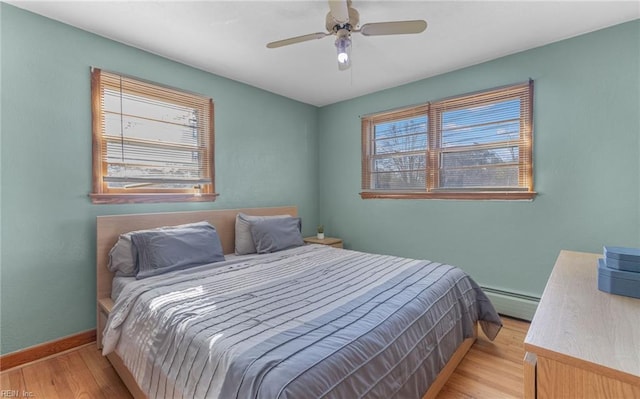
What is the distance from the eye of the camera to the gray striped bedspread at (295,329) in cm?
106

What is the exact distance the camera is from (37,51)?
6.78ft

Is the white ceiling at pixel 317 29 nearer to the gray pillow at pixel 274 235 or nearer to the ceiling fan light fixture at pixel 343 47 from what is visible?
the ceiling fan light fixture at pixel 343 47

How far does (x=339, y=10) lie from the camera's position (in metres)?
1.66

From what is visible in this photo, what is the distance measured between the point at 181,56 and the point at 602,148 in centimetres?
375

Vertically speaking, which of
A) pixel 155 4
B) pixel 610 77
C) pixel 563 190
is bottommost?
pixel 563 190

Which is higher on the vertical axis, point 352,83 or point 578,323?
point 352,83

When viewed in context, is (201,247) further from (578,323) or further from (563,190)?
(563,190)

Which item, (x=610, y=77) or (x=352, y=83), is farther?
(x=352, y=83)

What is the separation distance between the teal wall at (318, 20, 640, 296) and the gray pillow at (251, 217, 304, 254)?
1356 millimetres

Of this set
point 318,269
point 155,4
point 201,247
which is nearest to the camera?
point 155,4

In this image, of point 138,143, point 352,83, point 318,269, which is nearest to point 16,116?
point 138,143

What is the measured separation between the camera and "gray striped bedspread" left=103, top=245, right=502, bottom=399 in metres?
1.06

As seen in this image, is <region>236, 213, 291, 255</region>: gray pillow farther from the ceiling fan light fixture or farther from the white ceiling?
the ceiling fan light fixture

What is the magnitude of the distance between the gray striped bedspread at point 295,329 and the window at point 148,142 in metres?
0.98
